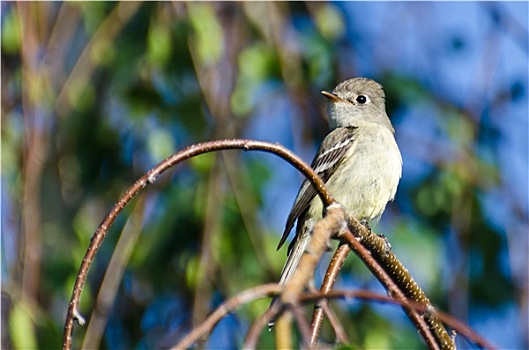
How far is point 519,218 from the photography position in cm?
433

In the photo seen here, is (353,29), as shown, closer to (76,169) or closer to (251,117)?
(251,117)

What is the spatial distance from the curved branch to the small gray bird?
1.74 meters

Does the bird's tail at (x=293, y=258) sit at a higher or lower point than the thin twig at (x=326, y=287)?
higher

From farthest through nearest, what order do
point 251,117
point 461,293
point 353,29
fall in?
point 353,29 < point 251,117 < point 461,293

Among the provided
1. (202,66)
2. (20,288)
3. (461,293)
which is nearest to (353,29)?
(202,66)

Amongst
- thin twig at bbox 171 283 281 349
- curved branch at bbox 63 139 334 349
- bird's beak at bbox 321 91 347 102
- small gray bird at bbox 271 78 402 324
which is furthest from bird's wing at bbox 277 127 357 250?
thin twig at bbox 171 283 281 349

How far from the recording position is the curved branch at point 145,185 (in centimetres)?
155

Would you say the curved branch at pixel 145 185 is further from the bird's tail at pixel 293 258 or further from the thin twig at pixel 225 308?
the bird's tail at pixel 293 258

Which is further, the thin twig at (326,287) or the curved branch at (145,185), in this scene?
the thin twig at (326,287)

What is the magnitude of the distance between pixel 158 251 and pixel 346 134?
3.22 ft

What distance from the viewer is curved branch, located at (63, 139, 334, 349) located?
5.08 ft

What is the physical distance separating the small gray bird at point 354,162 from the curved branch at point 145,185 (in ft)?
5.72

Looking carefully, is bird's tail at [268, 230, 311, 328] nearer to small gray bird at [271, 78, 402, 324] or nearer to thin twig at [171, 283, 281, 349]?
small gray bird at [271, 78, 402, 324]

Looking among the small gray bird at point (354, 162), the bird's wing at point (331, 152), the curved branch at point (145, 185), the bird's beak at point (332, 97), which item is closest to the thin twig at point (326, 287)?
the curved branch at point (145, 185)
